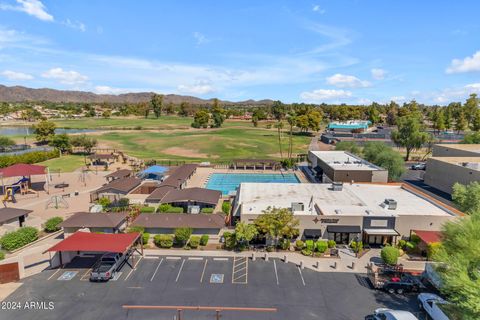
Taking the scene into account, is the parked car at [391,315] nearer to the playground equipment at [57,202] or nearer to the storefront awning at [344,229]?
the storefront awning at [344,229]

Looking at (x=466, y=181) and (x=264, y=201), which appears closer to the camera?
(x=264, y=201)

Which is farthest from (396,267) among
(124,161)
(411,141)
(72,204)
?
(124,161)

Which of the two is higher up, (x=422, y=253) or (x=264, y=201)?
(x=264, y=201)

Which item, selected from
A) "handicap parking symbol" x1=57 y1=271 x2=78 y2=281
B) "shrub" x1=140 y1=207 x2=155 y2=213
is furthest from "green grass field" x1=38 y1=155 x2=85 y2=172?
"handicap parking symbol" x1=57 y1=271 x2=78 y2=281

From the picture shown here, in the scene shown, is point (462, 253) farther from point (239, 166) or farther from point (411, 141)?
point (411, 141)

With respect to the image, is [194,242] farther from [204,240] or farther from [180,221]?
[180,221]

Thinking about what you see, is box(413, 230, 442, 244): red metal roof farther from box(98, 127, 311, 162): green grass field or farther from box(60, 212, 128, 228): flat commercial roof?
box(98, 127, 311, 162): green grass field
